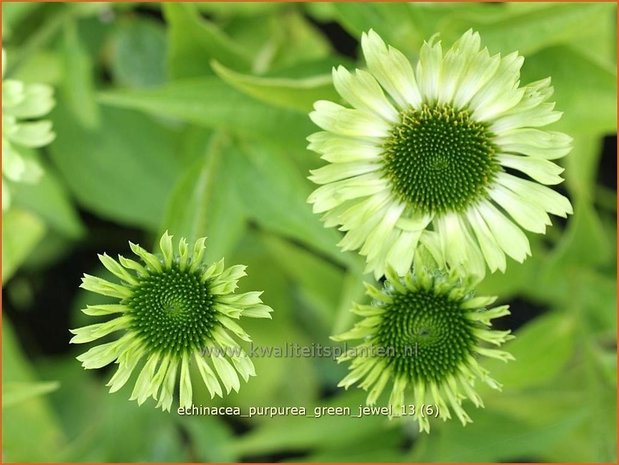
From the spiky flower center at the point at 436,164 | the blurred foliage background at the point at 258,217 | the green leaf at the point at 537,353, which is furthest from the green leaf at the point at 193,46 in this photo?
the green leaf at the point at 537,353

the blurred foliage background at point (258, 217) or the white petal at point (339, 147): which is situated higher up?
the blurred foliage background at point (258, 217)

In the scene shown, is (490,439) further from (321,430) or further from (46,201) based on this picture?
(46,201)

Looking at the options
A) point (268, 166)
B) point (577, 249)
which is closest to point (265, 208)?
point (268, 166)

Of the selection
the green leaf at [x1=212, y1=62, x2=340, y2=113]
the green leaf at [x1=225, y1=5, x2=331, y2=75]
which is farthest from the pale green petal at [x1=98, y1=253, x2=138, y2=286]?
the green leaf at [x1=225, y1=5, x2=331, y2=75]

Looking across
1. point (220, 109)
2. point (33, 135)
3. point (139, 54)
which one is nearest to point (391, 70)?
point (220, 109)

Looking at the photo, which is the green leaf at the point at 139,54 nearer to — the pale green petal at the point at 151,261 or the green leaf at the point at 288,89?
the green leaf at the point at 288,89
